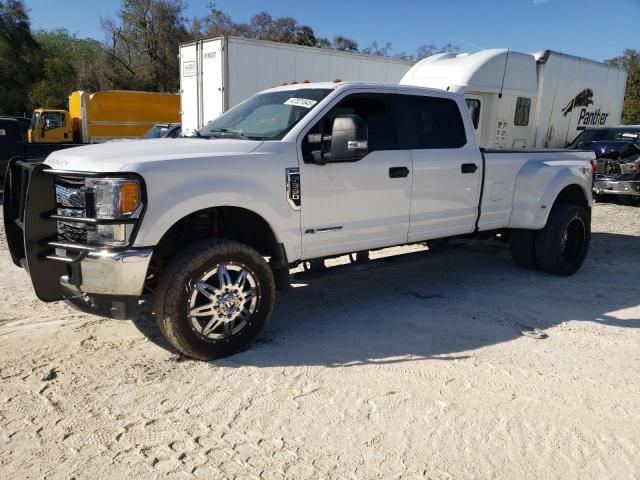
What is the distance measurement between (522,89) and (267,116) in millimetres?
9375

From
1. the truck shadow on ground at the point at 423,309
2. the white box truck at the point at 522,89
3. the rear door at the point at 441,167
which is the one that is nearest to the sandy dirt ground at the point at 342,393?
the truck shadow on ground at the point at 423,309

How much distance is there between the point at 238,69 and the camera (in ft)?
41.1

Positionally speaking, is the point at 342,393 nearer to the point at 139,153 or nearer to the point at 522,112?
the point at 139,153

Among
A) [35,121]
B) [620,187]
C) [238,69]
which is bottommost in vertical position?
[620,187]

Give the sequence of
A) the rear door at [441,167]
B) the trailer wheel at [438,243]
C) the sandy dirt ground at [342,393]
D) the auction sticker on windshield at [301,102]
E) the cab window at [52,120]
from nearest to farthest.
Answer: the sandy dirt ground at [342,393] < the auction sticker on windshield at [301,102] < the rear door at [441,167] < the trailer wheel at [438,243] < the cab window at [52,120]

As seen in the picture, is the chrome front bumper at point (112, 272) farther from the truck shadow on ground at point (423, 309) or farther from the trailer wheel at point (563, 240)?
the trailer wheel at point (563, 240)

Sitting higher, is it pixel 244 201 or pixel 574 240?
pixel 244 201

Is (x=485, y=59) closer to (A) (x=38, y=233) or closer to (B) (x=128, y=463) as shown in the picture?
(A) (x=38, y=233)

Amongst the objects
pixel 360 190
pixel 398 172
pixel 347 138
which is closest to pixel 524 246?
pixel 398 172

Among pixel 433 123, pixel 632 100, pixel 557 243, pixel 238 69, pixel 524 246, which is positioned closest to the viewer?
pixel 433 123

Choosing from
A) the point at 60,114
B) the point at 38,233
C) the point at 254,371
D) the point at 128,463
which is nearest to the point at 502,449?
the point at 254,371

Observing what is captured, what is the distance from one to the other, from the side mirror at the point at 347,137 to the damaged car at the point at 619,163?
912cm

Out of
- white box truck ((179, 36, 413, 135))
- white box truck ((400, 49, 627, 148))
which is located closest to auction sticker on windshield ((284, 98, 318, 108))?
white box truck ((400, 49, 627, 148))

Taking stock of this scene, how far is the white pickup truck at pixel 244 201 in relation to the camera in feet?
11.5
